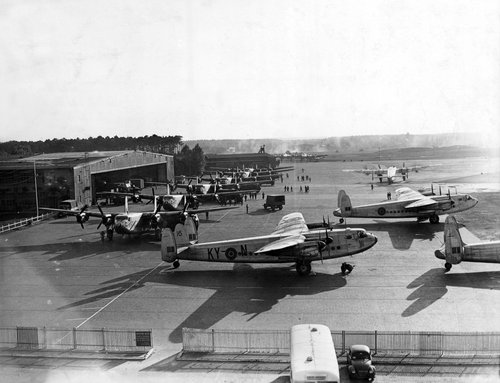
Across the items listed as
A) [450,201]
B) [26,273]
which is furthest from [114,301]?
[450,201]

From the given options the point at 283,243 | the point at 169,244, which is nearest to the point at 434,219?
the point at 283,243

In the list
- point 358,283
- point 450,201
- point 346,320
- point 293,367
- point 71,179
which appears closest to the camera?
point 293,367

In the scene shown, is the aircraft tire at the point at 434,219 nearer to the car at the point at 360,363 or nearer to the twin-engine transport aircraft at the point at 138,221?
the twin-engine transport aircraft at the point at 138,221

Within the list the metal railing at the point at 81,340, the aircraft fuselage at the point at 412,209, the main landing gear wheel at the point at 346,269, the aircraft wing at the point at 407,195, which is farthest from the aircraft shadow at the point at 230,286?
the aircraft wing at the point at 407,195

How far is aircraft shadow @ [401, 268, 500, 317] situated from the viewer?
32.1m

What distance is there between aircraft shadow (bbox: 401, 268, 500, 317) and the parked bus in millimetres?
10203

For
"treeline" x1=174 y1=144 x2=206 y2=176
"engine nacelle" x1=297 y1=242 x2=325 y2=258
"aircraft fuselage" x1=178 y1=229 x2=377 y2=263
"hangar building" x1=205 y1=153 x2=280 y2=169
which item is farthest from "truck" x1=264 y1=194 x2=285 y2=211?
"hangar building" x1=205 y1=153 x2=280 y2=169

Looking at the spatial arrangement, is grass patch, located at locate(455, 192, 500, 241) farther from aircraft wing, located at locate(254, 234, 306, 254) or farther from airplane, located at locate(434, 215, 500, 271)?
aircraft wing, located at locate(254, 234, 306, 254)

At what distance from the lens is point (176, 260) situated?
141 ft

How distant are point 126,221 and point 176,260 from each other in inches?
477

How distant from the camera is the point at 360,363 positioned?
72.0 ft

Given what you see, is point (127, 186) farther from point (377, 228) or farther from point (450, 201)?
point (450, 201)

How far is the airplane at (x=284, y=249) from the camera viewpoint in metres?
37.5

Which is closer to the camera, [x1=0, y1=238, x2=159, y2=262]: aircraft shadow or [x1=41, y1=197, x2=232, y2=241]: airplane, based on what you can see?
[x1=0, y1=238, x2=159, y2=262]: aircraft shadow
